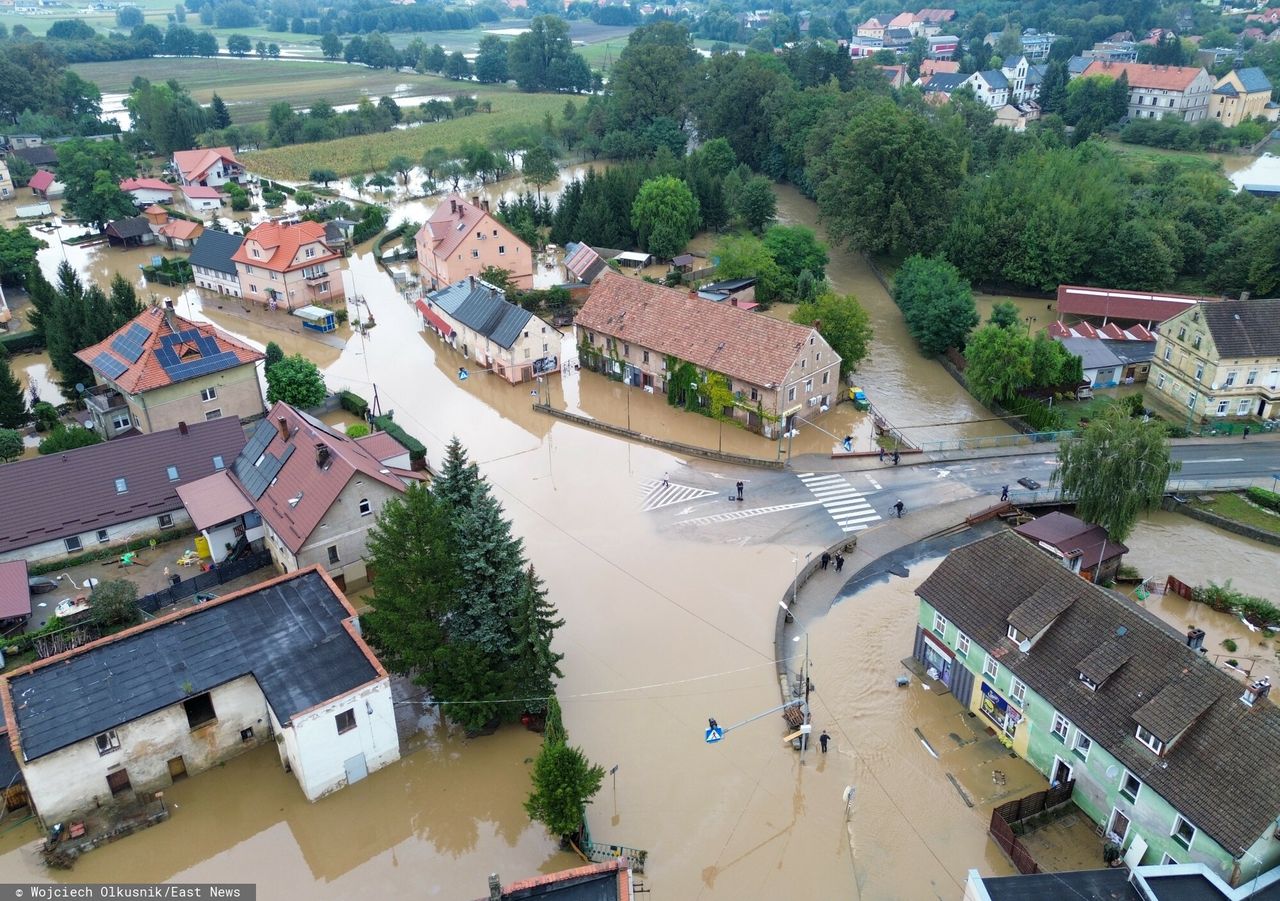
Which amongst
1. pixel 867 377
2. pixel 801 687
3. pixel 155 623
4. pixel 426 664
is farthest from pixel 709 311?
pixel 155 623

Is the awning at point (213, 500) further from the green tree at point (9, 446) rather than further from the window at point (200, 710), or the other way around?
the green tree at point (9, 446)

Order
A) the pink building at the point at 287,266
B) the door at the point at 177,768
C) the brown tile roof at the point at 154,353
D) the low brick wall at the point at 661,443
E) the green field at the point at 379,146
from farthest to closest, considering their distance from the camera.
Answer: the green field at the point at 379,146 → the pink building at the point at 287,266 → the low brick wall at the point at 661,443 → the brown tile roof at the point at 154,353 → the door at the point at 177,768

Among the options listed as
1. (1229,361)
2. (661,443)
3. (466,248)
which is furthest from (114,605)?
(1229,361)

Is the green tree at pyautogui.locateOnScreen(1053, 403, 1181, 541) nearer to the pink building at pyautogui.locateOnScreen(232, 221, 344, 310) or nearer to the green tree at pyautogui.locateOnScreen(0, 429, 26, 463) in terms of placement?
the green tree at pyautogui.locateOnScreen(0, 429, 26, 463)

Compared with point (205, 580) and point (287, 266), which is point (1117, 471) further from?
point (287, 266)

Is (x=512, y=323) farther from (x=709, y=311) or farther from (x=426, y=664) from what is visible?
(x=426, y=664)

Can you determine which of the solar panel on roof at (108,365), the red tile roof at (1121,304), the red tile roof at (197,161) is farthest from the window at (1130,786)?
the red tile roof at (197,161)
